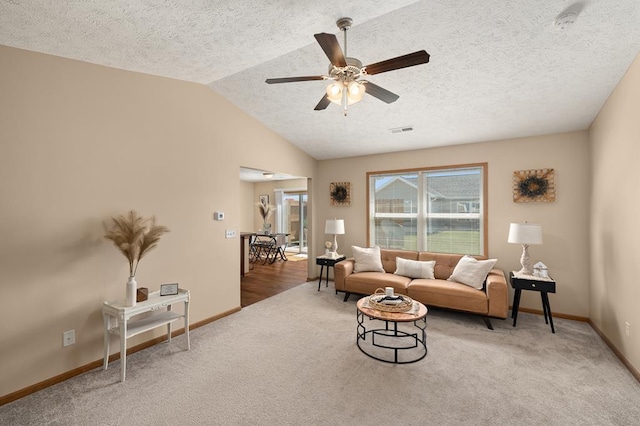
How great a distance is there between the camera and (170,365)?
266cm

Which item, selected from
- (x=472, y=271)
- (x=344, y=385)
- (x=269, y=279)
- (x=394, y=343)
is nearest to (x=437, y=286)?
(x=472, y=271)

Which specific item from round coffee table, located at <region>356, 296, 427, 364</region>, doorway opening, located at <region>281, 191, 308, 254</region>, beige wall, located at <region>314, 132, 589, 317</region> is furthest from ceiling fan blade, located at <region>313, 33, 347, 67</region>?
doorway opening, located at <region>281, 191, 308, 254</region>

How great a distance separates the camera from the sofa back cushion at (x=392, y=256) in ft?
15.5

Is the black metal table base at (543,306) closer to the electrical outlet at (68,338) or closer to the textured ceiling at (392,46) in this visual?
the textured ceiling at (392,46)

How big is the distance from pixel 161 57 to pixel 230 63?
620mm

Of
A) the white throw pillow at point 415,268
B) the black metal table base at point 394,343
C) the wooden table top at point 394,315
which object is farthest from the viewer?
the white throw pillow at point 415,268

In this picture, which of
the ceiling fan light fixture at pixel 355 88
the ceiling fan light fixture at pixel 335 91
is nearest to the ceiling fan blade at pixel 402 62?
the ceiling fan light fixture at pixel 355 88

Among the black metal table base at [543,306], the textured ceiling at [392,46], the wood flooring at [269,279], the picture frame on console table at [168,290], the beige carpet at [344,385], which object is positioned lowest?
the beige carpet at [344,385]

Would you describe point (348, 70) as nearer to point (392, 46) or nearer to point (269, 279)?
point (392, 46)

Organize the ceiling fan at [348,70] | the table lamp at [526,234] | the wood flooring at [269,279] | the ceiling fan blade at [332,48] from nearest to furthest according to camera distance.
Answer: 1. the ceiling fan blade at [332,48]
2. the ceiling fan at [348,70]
3. the table lamp at [526,234]
4. the wood flooring at [269,279]

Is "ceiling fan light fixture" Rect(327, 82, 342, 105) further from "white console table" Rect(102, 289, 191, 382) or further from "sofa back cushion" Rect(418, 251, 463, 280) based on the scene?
Answer: "sofa back cushion" Rect(418, 251, 463, 280)

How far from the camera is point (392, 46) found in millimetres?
2514

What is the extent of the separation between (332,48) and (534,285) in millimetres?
3617

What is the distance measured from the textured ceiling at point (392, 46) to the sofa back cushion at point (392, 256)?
2192 mm
